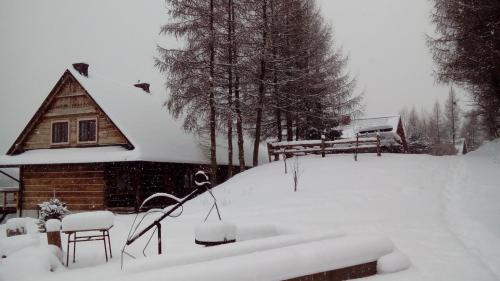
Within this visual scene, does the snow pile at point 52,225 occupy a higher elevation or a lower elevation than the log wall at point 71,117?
lower

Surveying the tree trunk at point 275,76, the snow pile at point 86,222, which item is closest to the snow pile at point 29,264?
the snow pile at point 86,222

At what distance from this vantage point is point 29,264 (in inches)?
244

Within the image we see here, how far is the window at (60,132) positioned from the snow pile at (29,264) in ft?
52.5

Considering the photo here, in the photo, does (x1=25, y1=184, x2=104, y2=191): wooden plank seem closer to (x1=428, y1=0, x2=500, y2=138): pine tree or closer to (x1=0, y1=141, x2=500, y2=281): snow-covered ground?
(x1=0, y1=141, x2=500, y2=281): snow-covered ground

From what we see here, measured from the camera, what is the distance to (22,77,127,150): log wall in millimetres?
20688

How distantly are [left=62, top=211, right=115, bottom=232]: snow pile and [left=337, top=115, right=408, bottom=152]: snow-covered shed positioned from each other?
16.2 m

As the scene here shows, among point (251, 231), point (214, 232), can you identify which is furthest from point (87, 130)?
point (214, 232)

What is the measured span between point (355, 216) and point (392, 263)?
15.2 feet

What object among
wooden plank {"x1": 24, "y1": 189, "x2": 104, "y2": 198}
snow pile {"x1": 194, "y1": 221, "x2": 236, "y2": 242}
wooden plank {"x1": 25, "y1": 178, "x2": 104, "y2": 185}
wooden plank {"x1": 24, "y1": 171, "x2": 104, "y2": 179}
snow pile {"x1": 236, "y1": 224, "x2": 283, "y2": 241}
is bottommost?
snow pile {"x1": 236, "y1": 224, "x2": 283, "y2": 241}

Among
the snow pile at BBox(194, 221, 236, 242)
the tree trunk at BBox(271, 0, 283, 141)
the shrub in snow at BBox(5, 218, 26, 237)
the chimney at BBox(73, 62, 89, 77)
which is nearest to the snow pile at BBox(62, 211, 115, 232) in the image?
the shrub in snow at BBox(5, 218, 26, 237)

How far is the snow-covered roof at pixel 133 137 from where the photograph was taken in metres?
19.7

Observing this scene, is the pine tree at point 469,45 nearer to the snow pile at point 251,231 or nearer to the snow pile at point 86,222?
the snow pile at point 251,231

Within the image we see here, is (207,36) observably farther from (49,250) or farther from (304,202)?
(49,250)

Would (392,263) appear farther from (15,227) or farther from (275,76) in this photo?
(275,76)
